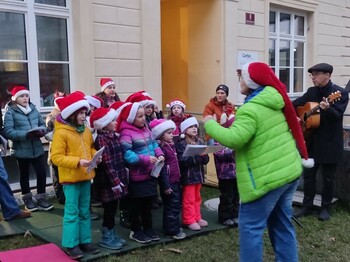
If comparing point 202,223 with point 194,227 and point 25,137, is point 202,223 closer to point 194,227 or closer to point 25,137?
point 194,227

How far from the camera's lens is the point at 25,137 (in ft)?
17.1

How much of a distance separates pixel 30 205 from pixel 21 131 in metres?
0.95

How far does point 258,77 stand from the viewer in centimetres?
325

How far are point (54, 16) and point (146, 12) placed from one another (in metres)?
1.51

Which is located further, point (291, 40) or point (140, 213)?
point (291, 40)

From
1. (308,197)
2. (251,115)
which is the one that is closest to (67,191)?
(251,115)

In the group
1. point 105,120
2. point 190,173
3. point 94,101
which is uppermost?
point 94,101

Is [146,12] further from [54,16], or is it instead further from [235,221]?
[235,221]

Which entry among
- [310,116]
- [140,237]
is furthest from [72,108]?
[310,116]

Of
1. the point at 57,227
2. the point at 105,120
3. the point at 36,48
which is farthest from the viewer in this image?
the point at 36,48

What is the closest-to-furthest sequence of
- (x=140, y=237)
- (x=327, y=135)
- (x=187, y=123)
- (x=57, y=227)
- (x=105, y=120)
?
(x=105, y=120) → (x=140, y=237) → (x=187, y=123) → (x=57, y=227) → (x=327, y=135)

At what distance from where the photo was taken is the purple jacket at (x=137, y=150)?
4.14m

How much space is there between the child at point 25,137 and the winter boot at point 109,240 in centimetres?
151

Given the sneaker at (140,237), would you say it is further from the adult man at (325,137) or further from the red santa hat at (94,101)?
the adult man at (325,137)
